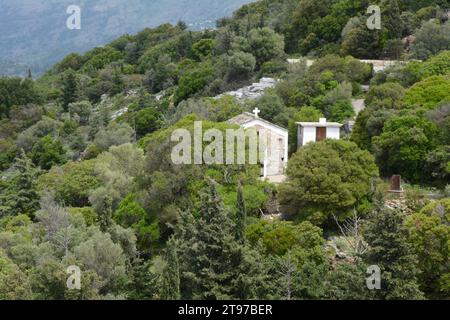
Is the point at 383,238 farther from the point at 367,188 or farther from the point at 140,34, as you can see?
the point at 140,34

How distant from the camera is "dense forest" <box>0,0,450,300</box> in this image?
2031 cm

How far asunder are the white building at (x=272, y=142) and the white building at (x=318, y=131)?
82cm

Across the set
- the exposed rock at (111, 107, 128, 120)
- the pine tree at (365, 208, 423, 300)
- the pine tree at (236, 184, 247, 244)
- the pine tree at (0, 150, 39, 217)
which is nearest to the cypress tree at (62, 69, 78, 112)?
the exposed rock at (111, 107, 128, 120)

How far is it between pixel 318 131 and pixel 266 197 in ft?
24.6

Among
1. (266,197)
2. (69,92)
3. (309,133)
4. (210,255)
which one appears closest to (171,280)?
(210,255)

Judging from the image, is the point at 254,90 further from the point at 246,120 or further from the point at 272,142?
the point at 272,142

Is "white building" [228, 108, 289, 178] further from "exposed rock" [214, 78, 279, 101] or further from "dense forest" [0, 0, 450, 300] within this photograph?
"exposed rock" [214, 78, 279, 101]

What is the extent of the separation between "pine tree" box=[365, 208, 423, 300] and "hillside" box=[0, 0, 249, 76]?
9289 cm

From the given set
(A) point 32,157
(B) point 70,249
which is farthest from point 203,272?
(A) point 32,157

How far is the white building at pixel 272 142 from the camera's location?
33250mm

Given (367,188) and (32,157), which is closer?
(367,188)
